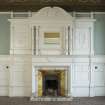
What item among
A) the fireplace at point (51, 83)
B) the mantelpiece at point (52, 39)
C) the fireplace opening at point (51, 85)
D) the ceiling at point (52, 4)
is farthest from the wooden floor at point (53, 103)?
the ceiling at point (52, 4)

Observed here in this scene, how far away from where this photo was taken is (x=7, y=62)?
8.35 m

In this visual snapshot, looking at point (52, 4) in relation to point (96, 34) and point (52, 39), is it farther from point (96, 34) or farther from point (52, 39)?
point (96, 34)

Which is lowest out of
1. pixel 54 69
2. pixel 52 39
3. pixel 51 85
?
pixel 51 85

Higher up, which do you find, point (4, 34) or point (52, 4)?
point (52, 4)

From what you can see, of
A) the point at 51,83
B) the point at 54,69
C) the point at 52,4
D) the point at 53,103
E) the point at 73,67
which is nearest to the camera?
the point at 53,103

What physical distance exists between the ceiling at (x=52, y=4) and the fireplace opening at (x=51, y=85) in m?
2.21

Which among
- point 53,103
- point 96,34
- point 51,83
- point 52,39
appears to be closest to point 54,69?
point 51,83

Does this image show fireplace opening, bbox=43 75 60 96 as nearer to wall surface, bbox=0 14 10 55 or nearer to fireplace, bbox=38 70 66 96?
fireplace, bbox=38 70 66 96

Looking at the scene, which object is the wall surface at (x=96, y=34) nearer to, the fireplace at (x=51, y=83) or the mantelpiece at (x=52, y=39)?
the mantelpiece at (x=52, y=39)

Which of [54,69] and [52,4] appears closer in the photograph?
[52,4]

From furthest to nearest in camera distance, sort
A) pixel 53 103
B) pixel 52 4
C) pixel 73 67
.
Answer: pixel 73 67 < pixel 52 4 < pixel 53 103

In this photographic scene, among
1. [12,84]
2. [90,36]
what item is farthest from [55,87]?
[90,36]

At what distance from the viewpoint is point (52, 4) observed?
784cm

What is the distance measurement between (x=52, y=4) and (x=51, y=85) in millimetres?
2575
